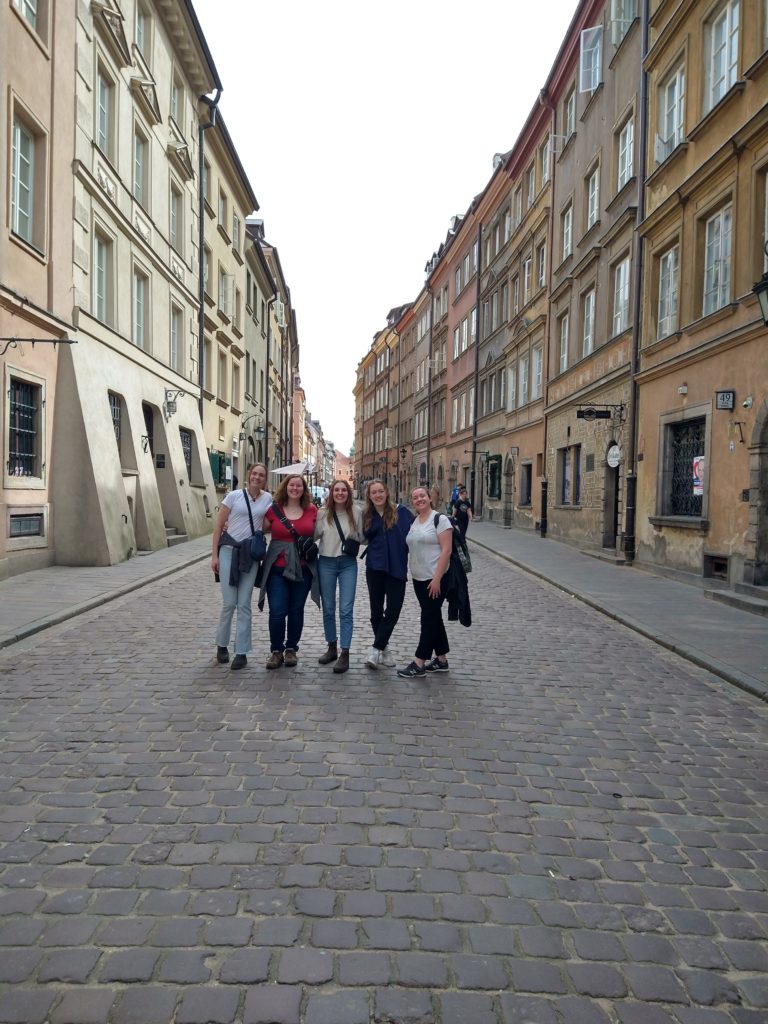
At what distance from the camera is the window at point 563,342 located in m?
21.8

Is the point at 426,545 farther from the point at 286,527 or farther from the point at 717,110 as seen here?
the point at 717,110

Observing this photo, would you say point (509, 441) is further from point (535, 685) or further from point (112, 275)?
point (535, 685)

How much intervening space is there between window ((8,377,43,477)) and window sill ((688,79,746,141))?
11.9 metres

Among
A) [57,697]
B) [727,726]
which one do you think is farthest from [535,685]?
[57,697]

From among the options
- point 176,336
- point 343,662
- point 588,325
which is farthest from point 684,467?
A: point 176,336

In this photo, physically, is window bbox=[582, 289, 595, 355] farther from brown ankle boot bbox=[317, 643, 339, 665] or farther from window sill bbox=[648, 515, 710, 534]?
brown ankle boot bbox=[317, 643, 339, 665]

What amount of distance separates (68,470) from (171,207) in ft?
35.5

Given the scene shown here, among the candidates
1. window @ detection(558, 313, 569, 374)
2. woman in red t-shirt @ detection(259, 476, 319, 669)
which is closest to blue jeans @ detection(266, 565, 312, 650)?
woman in red t-shirt @ detection(259, 476, 319, 669)

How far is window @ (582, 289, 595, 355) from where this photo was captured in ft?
62.8

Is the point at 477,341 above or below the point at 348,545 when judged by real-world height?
above

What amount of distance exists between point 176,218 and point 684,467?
617 inches

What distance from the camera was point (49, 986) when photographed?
238 centimetres

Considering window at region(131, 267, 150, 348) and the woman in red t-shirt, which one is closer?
the woman in red t-shirt

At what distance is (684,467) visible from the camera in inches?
538
